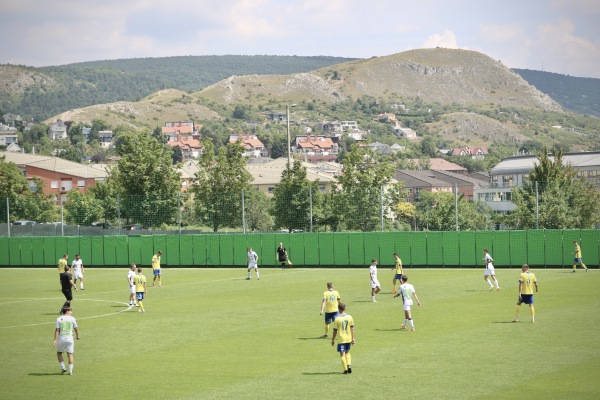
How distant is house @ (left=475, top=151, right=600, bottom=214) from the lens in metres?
128

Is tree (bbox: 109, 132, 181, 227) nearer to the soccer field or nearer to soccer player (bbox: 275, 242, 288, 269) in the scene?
soccer player (bbox: 275, 242, 288, 269)

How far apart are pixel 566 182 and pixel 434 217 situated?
24.4 meters

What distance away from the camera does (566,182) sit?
228ft

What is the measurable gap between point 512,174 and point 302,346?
124m

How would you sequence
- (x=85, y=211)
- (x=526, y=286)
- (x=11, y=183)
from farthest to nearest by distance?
1. (x=11, y=183)
2. (x=85, y=211)
3. (x=526, y=286)

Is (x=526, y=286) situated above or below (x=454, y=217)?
below

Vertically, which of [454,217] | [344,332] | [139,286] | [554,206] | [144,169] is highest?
[144,169]

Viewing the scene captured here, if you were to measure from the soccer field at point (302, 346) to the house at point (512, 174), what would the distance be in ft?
289

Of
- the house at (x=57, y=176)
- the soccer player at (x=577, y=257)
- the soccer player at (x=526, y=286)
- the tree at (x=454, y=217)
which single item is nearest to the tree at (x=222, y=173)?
the tree at (x=454, y=217)

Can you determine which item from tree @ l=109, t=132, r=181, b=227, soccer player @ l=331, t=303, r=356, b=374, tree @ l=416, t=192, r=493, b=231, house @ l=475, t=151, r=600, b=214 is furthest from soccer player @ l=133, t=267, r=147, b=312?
house @ l=475, t=151, r=600, b=214

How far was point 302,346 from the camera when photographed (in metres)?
26.9

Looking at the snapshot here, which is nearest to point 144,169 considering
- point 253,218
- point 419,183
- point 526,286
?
A: point 253,218

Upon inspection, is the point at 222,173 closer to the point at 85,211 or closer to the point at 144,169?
the point at 144,169

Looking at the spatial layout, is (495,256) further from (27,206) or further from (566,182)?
(27,206)
